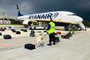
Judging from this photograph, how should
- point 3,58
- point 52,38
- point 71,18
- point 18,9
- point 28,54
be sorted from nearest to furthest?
point 3,58 < point 28,54 < point 52,38 < point 71,18 < point 18,9

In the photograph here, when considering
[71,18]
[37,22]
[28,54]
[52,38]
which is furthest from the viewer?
[37,22]

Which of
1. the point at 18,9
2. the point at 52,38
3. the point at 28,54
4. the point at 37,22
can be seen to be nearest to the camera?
the point at 28,54

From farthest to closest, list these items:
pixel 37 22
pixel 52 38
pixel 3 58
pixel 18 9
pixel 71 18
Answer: pixel 18 9 < pixel 37 22 < pixel 71 18 < pixel 52 38 < pixel 3 58

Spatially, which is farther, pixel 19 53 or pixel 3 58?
pixel 19 53

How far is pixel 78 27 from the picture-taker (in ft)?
174

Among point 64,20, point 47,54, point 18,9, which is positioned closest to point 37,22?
point 64,20

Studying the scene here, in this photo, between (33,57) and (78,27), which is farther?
(78,27)

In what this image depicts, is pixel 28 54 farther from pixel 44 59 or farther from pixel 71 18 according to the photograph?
pixel 71 18

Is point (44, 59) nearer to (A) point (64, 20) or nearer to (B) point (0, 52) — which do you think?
(B) point (0, 52)

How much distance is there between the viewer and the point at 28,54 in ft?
48.9

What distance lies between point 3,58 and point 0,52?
172cm

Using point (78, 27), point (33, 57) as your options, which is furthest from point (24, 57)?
point (78, 27)

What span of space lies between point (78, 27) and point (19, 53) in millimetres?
38982

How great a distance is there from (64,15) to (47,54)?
1413 inches
